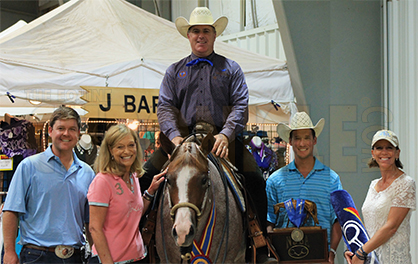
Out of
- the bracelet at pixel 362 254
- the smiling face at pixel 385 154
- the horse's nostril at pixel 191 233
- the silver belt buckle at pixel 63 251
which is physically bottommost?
the bracelet at pixel 362 254

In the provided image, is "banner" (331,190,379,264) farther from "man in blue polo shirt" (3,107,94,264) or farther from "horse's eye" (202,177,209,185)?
"man in blue polo shirt" (3,107,94,264)

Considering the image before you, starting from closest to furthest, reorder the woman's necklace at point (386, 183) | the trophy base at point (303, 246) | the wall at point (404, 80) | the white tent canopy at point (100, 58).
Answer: the trophy base at point (303, 246)
the woman's necklace at point (386, 183)
the wall at point (404, 80)
the white tent canopy at point (100, 58)

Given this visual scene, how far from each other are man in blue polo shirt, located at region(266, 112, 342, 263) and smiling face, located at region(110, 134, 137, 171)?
121cm

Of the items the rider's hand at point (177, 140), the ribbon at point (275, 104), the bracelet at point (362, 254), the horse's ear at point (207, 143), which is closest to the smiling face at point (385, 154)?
the bracelet at point (362, 254)

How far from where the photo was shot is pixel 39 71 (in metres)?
3.82

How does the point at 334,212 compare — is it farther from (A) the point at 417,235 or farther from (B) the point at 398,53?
(B) the point at 398,53

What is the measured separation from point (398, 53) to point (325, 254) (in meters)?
2.14

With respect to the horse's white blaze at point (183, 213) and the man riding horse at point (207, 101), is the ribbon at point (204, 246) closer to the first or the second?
the horse's white blaze at point (183, 213)

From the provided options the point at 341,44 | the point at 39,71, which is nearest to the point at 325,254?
the point at 341,44

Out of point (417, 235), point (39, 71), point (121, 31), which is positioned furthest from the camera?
point (121, 31)

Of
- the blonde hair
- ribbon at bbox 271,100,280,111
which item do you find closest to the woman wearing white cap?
the blonde hair

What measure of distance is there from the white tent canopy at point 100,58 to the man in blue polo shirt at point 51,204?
5.51ft

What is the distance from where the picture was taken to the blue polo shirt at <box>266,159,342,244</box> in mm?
2613

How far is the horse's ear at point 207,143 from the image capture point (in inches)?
81.1
